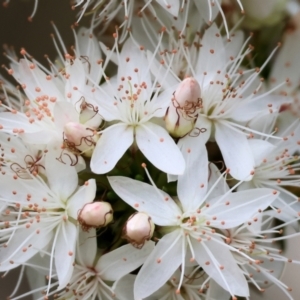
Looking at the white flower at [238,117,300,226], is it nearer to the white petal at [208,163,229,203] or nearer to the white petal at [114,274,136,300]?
the white petal at [208,163,229,203]

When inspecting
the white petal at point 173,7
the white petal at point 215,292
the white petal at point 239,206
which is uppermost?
the white petal at point 173,7

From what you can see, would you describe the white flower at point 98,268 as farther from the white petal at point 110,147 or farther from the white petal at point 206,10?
the white petal at point 206,10

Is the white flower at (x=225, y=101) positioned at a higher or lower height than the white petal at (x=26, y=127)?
lower

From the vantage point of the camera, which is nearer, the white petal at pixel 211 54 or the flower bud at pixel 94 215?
the flower bud at pixel 94 215

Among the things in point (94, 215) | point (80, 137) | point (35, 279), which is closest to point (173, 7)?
point (80, 137)

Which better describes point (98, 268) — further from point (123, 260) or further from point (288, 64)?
point (288, 64)

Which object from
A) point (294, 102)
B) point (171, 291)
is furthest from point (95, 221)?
point (294, 102)

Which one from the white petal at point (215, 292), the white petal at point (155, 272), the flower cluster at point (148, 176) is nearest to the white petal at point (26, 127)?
the flower cluster at point (148, 176)

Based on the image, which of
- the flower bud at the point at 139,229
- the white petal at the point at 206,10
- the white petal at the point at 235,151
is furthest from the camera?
the white petal at the point at 206,10
